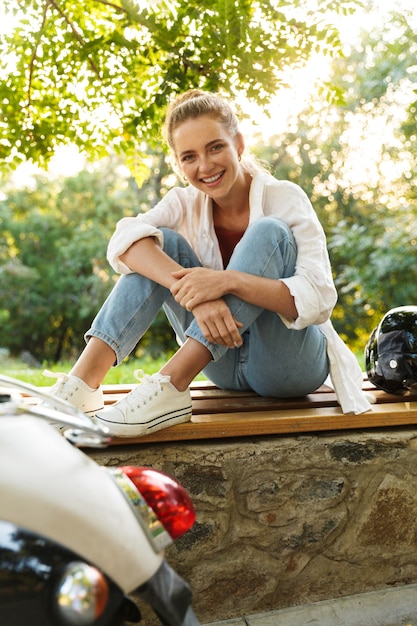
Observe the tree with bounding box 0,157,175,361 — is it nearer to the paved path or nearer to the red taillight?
the paved path

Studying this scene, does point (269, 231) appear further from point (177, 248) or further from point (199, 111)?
point (199, 111)

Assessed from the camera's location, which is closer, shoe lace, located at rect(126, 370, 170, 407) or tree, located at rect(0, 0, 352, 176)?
shoe lace, located at rect(126, 370, 170, 407)

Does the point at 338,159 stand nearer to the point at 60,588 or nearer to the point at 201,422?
the point at 201,422

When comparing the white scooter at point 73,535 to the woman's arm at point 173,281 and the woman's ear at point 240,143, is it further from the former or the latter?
the woman's ear at point 240,143

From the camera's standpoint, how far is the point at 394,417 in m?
1.86

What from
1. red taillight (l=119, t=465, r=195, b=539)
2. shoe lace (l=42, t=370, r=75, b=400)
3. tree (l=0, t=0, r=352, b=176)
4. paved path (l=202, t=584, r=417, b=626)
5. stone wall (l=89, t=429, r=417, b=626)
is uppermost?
tree (l=0, t=0, r=352, b=176)

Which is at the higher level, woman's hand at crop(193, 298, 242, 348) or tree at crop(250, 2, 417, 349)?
tree at crop(250, 2, 417, 349)

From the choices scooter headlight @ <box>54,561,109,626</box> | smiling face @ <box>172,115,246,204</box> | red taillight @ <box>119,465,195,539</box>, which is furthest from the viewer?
smiling face @ <box>172,115,246,204</box>

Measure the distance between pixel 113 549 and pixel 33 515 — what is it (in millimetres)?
108

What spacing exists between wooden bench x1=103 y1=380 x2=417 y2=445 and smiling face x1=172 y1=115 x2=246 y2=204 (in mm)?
608

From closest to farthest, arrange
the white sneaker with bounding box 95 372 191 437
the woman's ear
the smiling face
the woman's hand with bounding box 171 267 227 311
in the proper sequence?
the white sneaker with bounding box 95 372 191 437 < the woman's hand with bounding box 171 267 227 311 < the smiling face < the woman's ear

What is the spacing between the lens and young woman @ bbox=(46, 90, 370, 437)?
1710mm

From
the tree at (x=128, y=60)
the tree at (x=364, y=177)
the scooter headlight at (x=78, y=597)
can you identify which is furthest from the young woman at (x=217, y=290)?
the tree at (x=364, y=177)

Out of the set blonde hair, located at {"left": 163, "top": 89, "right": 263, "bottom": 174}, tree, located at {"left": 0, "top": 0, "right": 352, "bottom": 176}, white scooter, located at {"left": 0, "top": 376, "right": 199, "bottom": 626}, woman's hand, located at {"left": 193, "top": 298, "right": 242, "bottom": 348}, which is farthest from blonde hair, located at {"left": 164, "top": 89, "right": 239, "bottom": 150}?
white scooter, located at {"left": 0, "top": 376, "right": 199, "bottom": 626}
